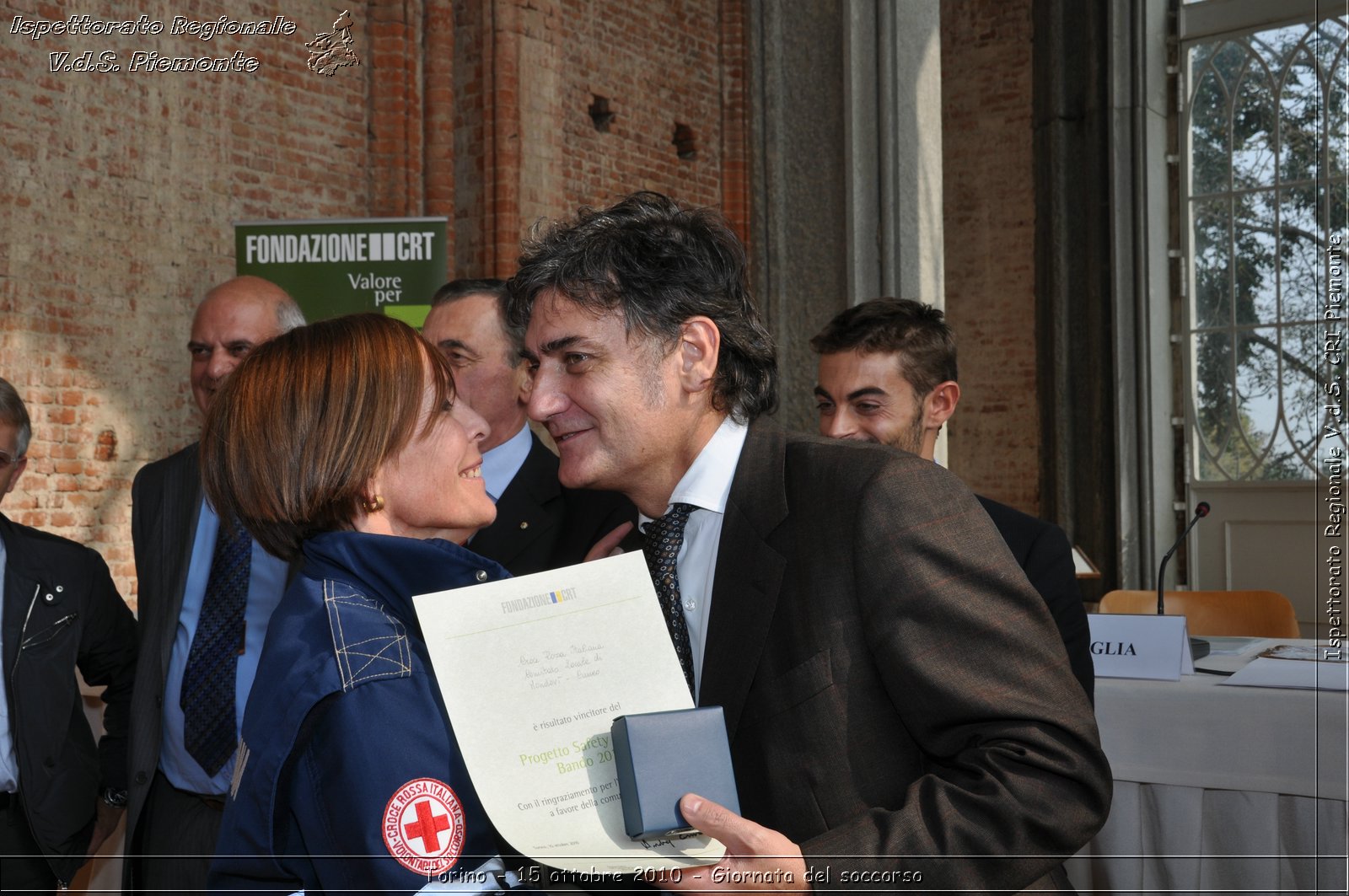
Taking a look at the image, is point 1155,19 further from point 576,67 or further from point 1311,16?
point 576,67

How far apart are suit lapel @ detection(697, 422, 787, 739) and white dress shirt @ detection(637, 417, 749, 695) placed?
0.04 meters

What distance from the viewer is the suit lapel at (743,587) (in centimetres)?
157

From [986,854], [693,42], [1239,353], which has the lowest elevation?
[986,854]

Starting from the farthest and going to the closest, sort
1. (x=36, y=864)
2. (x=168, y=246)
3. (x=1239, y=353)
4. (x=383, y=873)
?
(x=1239, y=353) < (x=168, y=246) < (x=36, y=864) < (x=383, y=873)

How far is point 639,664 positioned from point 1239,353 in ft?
31.3

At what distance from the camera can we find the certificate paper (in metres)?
1.27

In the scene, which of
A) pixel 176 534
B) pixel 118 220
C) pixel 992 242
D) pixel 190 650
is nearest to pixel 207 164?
pixel 118 220

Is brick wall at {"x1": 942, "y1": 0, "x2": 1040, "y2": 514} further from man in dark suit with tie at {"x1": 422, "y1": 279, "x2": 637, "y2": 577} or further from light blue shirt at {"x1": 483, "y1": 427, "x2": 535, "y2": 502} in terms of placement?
light blue shirt at {"x1": 483, "y1": 427, "x2": 535, "y2": 502}

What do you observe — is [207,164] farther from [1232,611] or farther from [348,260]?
[1232,611]

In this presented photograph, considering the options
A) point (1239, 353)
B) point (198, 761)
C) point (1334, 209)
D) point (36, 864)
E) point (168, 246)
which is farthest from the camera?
point (1239, 353)

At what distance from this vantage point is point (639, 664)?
1.35m

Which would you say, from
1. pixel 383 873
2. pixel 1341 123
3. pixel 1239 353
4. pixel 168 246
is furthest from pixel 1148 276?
pixel 383 873

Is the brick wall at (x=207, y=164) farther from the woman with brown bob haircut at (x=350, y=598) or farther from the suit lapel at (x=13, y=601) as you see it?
the woman with brown bob haircut at (x=350, y=598)

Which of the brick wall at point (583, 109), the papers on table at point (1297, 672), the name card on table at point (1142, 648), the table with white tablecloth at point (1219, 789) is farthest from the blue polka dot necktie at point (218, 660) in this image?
the brick wall at point (583, 109)
